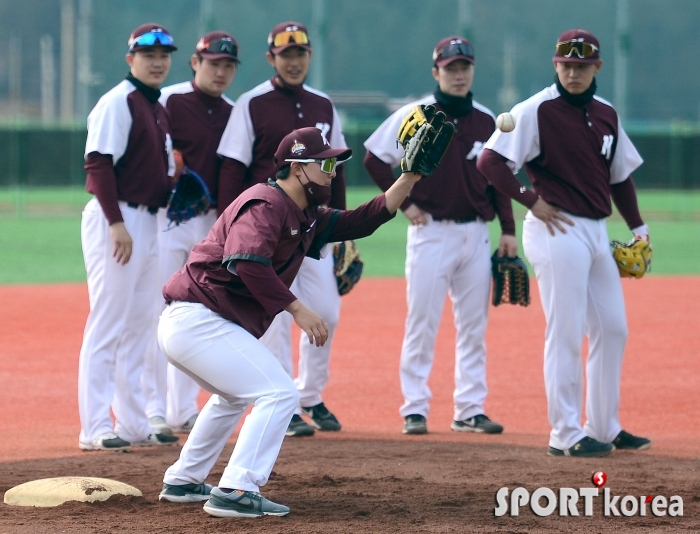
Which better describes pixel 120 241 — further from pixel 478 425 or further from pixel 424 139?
pixel 478 425

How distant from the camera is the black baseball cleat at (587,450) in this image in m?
6.16

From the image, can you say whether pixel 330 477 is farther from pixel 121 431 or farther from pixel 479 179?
pixel 479 179

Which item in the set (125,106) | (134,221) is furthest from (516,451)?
(125,106)

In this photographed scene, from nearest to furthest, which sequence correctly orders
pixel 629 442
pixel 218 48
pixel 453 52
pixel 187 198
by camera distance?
pixel 629 442
pixel 187 198
pixel 218 48
pixel 453 52

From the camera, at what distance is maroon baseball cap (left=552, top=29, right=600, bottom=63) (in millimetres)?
6160

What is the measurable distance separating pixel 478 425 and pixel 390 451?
0.91 m

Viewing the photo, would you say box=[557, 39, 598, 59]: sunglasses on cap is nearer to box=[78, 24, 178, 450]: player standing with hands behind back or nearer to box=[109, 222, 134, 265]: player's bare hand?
box=[78, 24, 178, 450]: player standing with hands behind back

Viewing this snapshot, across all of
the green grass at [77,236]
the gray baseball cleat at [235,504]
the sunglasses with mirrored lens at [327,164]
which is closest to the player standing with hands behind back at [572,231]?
the sunglasses with mirrored lens at [327,164]

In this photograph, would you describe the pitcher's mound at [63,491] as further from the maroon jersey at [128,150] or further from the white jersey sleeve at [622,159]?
the white jersey sleeve at [622,159]

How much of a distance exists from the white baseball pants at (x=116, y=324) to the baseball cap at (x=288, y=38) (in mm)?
1446

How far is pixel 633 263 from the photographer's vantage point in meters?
6.45

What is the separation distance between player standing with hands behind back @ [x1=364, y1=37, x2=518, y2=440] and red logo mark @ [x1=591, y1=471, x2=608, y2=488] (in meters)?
1.57

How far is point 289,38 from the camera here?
6984 mm

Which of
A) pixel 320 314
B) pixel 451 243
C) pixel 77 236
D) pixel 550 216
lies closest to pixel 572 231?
pixel 550 216
